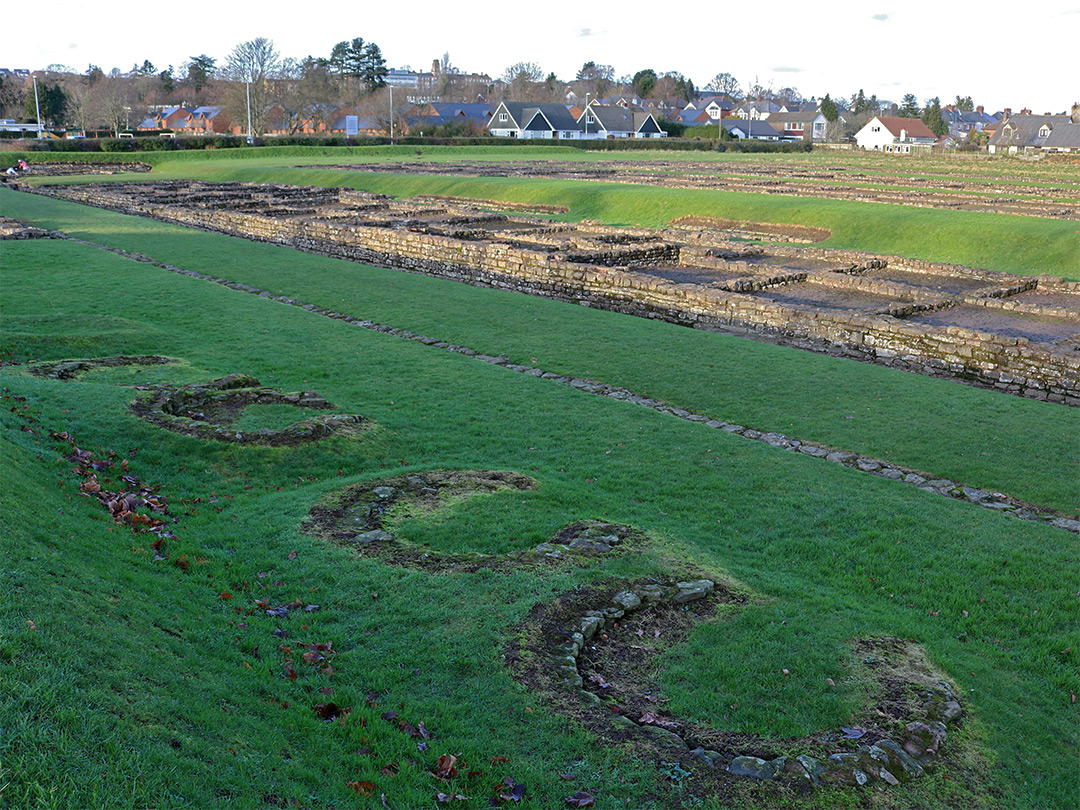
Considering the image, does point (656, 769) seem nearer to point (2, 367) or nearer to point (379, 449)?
point (379, 449)

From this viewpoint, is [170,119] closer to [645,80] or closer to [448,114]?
[448,114]

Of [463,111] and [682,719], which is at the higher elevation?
[463,111]

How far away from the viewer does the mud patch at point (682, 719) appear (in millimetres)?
4434

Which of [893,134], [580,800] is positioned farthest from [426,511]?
[893,134]

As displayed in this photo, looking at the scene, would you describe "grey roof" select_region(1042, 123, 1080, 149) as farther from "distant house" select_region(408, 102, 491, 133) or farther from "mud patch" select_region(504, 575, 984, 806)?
"mud patch" select_region(504, 575, 984, 806)

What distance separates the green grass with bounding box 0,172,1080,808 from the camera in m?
4.11

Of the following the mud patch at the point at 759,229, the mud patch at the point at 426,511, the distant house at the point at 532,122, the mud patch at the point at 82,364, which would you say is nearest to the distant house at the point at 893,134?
the distant house at the point at 532,122

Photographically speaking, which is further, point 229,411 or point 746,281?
point 746,281

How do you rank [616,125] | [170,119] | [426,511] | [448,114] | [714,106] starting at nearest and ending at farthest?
[426,511], [616,125], [448,114], [170,119], [714,106]

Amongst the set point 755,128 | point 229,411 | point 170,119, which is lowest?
point 229,411

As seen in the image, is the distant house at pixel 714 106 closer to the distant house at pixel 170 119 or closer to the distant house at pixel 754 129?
the distant house at pixel 754 129

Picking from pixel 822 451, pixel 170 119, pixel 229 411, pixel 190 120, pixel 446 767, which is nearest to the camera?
pixel 446 767

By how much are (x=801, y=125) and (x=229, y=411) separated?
15008cm

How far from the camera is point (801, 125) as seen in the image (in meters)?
142
